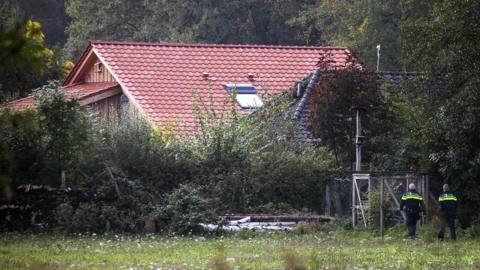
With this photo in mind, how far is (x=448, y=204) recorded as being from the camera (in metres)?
25.2

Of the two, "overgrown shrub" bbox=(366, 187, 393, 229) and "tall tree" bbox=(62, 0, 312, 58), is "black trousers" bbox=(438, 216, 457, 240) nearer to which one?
"overgrown shrub" bbox=(366, 187, 393, 229)

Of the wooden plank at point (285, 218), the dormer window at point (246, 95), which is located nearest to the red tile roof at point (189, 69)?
the dormer window at point (246, 95)

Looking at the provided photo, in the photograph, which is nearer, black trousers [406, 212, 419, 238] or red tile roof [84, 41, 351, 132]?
black trousers [406, 212, 419, 238]

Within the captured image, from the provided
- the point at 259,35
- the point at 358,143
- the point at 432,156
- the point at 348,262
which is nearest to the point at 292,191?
the point at 358,143

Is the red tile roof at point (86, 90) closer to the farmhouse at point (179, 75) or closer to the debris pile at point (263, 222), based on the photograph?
the farmhouse at point (179, 75)

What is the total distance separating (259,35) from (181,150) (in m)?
32.8

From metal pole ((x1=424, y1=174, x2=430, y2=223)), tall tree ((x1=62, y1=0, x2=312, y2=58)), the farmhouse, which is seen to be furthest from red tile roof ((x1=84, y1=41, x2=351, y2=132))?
tall tree ((x1=62, y1=0, x2=312, y2=58))

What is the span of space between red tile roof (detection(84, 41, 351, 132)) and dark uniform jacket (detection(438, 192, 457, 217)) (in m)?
14.5


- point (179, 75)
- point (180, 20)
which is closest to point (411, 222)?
point (179, 75)

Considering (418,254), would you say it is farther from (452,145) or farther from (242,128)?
(242,128)

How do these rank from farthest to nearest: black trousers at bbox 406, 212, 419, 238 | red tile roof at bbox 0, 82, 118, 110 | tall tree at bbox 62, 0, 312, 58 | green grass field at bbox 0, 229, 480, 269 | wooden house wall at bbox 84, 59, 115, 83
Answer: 1. tall tree at bbox 62, 0, 312, 58
2. wooden house wall at bbox 84, 59, 115, 83
3. red tile roof at bbox 0, 82, 118, 110
4. black trousers at bbox 406, 212, 419, 238
5. green grass field at bbox 0, 229, 480, 269

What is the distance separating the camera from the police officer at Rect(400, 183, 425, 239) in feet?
82.0

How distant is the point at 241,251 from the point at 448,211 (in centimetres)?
693

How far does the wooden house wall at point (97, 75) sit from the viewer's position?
4272cm
